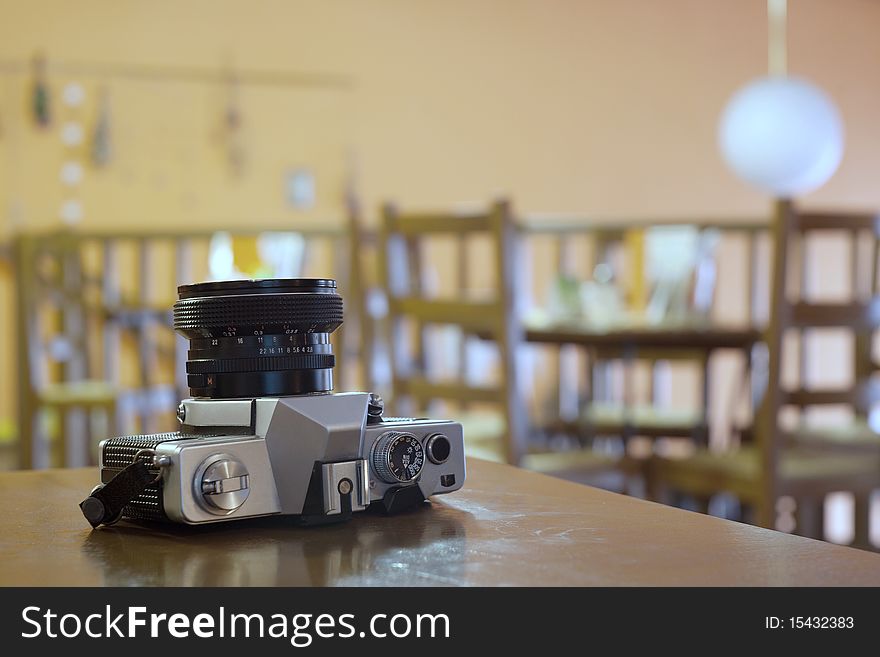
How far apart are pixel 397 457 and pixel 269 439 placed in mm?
93

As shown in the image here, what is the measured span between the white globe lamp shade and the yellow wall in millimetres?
1268

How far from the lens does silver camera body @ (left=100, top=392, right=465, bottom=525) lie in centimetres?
68

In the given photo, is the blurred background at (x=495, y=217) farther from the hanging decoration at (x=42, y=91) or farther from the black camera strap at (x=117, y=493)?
the black camera strap at (x=117, y=493)

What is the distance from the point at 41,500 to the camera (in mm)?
848

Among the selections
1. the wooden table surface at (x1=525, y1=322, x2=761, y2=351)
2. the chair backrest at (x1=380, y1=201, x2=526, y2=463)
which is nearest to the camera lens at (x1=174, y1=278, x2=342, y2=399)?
the chair backrest at (x1=380, y1=201, x2=526, y2=463)

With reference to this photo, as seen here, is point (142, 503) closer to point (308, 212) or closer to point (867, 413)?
point (867, 413)

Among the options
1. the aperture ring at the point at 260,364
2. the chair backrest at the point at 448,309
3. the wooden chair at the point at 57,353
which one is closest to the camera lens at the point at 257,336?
the aperture ring at the point at 260,364

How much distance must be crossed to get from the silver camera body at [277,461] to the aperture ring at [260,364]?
2 cm

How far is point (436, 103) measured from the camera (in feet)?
22.2

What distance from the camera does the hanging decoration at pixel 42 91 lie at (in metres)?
5.82

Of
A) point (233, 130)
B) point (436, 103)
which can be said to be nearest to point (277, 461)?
point (233, 130)

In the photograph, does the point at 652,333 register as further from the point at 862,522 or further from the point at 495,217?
the point at 862,522

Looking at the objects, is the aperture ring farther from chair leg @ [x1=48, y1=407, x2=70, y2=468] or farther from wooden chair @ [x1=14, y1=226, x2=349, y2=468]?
chair leg @ [x1=48, y1=407, x2=70, y2=468]

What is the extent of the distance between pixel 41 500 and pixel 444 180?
19.8ft
